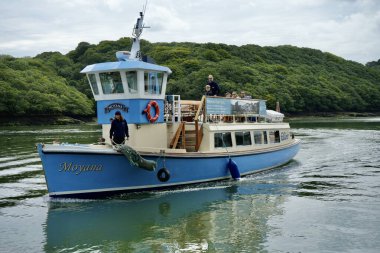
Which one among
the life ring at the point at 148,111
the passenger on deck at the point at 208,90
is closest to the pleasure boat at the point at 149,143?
the life ring at the point at 148,111

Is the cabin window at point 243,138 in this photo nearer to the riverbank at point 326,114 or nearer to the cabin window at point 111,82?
the cabin window at point 111,82

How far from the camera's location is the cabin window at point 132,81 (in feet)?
63.0

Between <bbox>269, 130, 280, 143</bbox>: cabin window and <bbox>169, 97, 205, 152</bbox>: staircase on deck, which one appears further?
<bbox>269, 130, 280, 143</bbox>: cabin window

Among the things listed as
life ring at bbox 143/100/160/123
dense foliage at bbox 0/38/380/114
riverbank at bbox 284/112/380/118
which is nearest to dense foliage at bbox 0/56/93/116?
dense foliage at bbox 0/38/380/114

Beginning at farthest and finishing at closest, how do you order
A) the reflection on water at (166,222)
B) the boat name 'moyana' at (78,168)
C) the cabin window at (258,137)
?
the cabin window at (258,137), the boat name 'moyana' at (78,168), the reflection on water at (166,222)

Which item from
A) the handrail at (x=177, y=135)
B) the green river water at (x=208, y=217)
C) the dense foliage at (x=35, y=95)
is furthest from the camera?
the dense foliage at (x=35, y=95)

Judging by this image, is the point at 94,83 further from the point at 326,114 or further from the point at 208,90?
the point at 326,114

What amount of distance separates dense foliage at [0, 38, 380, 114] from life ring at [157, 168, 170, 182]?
77321 mm

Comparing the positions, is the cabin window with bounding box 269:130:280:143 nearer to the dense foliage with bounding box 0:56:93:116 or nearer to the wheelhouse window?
the wheelhouse window

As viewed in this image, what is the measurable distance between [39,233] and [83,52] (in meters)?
169

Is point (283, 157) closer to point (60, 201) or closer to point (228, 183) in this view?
point (228, 183)

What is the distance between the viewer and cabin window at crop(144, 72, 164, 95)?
1964 cm

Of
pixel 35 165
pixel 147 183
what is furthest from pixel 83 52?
pixel 147 183

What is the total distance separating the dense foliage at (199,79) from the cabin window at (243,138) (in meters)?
74.6
